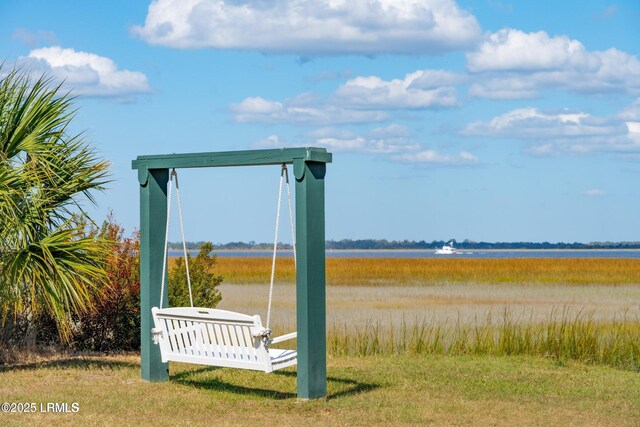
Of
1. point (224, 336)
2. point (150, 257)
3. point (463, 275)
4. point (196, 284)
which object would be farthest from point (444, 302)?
point (224, 336)

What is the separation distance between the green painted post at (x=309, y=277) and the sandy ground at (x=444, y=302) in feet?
22.7

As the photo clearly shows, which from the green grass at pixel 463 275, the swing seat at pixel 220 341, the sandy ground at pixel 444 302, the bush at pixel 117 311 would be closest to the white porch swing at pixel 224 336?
the swing seat at pixel 220 341

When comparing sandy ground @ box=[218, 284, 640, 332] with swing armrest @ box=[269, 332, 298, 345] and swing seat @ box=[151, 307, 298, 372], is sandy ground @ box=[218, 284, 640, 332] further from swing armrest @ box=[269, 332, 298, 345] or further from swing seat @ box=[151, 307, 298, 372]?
swing armrest @ box=[269, 332, 298, 345]

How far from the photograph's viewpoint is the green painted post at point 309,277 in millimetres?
8484

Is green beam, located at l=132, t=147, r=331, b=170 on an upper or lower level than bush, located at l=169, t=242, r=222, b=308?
upper

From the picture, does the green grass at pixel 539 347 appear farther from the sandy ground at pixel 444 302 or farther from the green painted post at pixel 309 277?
the green painted post at pixel 309 277

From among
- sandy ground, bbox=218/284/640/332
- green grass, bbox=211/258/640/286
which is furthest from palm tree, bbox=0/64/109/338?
green grass, bbox=211/258/640/286

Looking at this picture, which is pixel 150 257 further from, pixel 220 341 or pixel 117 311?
pixel 117 311

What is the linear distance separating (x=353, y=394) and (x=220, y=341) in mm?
1456

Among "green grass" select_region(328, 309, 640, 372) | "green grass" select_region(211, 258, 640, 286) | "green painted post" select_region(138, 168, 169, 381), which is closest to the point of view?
"green painted post" select_region(138, 168, 169, 381)

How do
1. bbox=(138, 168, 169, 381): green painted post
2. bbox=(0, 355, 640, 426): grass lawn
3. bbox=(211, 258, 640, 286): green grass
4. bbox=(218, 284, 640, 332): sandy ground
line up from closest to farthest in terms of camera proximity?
1. bbox=(0, 355, 640, 426): grass lawn
2. bbox=(138, 168, 169, 381): green painted post
3. bbox=(218, 284, 640, 332): sandy ground
4. bbox=(211, 258, 640, 286): green grass

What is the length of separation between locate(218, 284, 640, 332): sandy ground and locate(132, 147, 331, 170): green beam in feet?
20.5

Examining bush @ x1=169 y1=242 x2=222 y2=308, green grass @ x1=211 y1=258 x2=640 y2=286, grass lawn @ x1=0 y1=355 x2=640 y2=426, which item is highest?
bush @ x1=169 y1=242 x2=222 y2=308

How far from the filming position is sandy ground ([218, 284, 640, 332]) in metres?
19.1
